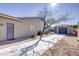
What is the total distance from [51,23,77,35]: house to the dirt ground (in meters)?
0.21

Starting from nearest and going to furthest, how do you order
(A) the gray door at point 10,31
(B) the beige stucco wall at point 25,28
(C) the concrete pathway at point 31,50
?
(C) the concrete pathway at point 31,50 < (B) the beige stucco wall at point 25,28 < (A) the gray door at point 10,31

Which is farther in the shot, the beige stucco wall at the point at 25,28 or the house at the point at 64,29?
the beige stucco wall at the point at 25,28

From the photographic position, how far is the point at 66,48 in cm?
511

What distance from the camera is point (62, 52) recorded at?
499cm

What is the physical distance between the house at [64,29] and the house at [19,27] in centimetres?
51

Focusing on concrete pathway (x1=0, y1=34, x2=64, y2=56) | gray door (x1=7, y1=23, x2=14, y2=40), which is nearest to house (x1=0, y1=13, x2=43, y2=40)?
gray door (x1=7, y1=23, x2=14, y2=40)

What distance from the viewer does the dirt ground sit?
195 inches

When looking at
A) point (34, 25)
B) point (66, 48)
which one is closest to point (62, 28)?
point (66, 48)

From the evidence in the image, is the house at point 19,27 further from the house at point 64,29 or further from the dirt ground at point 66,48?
the dirt ground at point 66,48

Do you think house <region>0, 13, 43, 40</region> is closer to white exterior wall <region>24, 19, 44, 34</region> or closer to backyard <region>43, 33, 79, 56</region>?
white exterior wall <region>24, 19, 44, 34</region>

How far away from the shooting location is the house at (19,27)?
5.27 m

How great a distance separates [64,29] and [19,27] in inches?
64.6

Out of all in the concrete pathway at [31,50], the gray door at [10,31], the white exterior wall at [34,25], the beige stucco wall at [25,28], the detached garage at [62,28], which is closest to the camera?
the concrete pathway at [31,50]

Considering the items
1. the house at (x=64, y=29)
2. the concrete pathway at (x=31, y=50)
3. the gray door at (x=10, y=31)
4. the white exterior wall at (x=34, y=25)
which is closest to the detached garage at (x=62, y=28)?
the house at (x=64, y=29)
